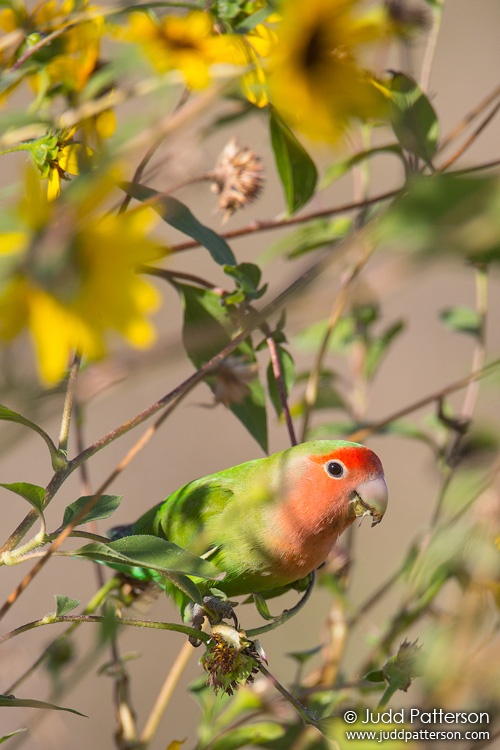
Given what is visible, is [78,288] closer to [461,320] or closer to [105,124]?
[105,124]

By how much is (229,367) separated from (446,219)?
1.54 ft

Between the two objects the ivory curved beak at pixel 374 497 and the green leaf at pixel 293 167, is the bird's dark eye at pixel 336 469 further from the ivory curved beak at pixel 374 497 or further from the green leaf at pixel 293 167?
the green leaf at pixel 293 167

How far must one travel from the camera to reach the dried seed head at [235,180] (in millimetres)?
749

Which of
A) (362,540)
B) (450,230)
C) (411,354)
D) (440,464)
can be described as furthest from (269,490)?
(411,354)

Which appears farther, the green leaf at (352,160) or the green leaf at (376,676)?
the green leaf at (352,160)

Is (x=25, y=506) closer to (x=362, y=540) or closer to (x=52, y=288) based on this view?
(x=362, y=540)

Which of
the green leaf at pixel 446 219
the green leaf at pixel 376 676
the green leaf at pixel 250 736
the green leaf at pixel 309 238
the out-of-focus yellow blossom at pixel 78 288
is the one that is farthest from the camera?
the green leaf at pixel 309 238

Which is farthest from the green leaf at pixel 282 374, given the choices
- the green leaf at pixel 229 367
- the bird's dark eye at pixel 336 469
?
the bird's dark eye at pixel 336 469

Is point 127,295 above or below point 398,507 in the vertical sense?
above

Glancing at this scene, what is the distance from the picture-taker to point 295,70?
458 millimetres

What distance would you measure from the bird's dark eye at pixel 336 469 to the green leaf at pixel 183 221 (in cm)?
25

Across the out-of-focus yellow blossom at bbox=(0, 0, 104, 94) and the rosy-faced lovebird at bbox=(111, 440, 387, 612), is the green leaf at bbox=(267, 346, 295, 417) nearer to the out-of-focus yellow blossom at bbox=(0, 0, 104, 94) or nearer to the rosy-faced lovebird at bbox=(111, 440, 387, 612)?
the rosy-faced lovebird at bbox=(111, 440, 387, 612)

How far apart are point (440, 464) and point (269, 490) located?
22 centimetres

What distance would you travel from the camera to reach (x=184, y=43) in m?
0.58
